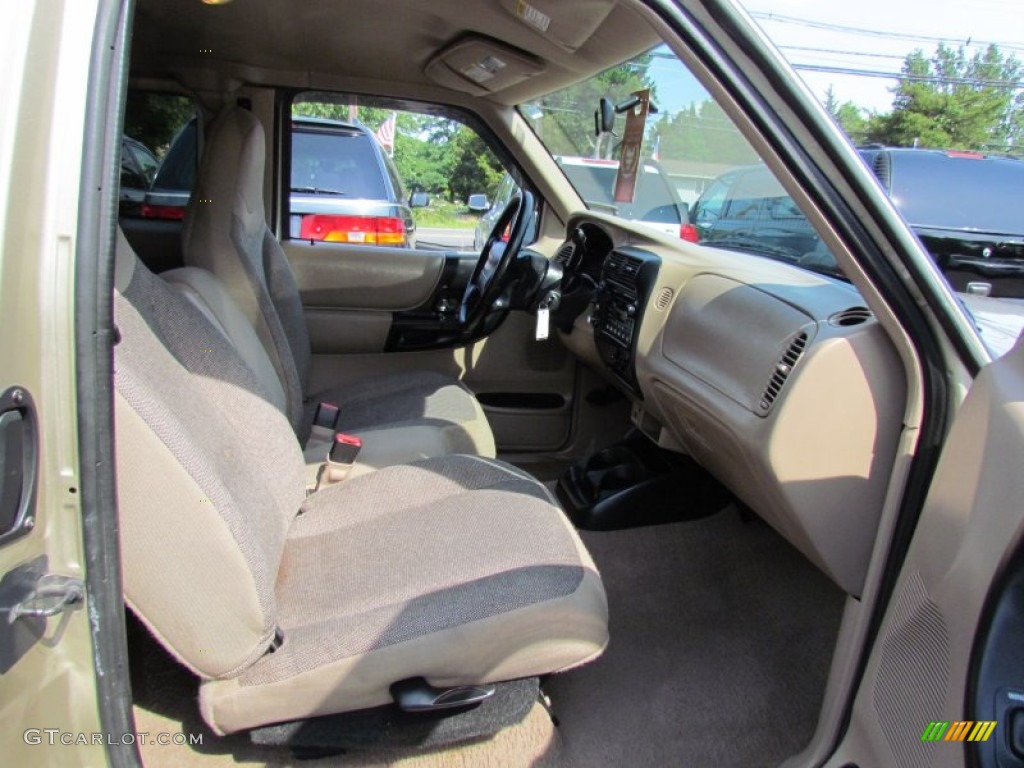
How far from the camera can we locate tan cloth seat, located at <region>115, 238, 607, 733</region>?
0.99 m

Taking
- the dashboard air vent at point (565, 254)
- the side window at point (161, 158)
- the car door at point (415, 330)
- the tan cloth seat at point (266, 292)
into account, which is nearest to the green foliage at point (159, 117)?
the side window at point (161, 158)

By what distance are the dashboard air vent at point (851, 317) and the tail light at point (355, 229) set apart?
83.2 inches

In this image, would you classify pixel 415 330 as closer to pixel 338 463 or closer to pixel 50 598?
pixel 338 463

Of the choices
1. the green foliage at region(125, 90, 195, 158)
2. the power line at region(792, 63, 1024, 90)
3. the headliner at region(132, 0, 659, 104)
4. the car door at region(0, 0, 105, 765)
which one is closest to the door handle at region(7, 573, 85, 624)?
the car door at region(0, 0, 105, 765)

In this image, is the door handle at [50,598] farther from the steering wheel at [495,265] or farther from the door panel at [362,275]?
the door panel at [362,275]

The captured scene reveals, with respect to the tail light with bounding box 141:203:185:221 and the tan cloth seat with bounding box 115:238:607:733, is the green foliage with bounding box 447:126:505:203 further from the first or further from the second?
the tan cloth seat with bounding box 115:238:607:733

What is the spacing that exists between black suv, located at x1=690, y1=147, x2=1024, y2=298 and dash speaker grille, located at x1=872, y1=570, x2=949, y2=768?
857 mm

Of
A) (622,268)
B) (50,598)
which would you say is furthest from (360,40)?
(50,598)

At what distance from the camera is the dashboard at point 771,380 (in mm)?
1232

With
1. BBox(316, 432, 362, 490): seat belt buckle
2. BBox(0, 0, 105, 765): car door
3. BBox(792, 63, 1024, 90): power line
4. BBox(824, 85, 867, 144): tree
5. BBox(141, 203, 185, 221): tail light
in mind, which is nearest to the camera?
BBox(0, 0, 105, 765): car door

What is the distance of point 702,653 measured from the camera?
1755 millimetres

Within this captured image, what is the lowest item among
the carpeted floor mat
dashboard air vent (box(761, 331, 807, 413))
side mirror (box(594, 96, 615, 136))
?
the carpeted floor mat

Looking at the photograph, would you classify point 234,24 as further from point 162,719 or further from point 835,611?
point 835,611

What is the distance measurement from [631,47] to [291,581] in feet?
4.81
